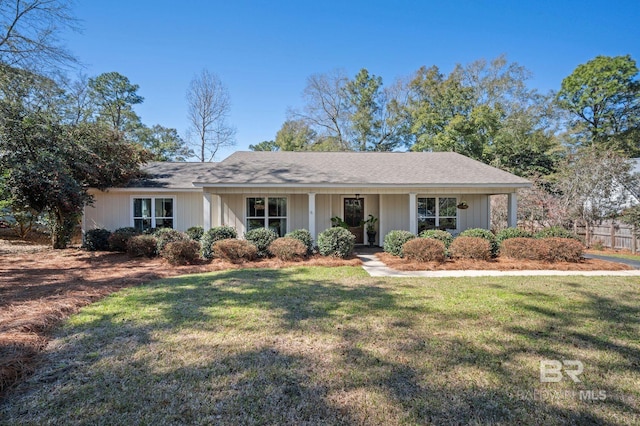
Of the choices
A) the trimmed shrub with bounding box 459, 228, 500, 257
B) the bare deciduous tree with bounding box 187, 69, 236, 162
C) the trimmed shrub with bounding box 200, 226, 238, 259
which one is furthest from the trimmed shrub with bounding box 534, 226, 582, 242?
the bare deciduous tree with bounding box 187, 69, 236, 162

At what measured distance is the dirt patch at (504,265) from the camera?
865 centimetres

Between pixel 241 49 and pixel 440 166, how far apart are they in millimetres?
10764

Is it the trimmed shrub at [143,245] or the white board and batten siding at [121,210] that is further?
the white board and batten siding at [121,210]

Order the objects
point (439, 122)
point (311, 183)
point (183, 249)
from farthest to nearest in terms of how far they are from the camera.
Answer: point (439, 122)
point (311, 183)
point (183, 249)

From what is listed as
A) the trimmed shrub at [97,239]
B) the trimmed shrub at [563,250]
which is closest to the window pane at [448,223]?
the trimmed shrub at [563,250]

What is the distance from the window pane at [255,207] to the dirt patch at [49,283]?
3.28 m

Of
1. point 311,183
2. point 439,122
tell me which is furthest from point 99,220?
point 439,122

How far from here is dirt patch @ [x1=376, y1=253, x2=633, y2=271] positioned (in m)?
8.65

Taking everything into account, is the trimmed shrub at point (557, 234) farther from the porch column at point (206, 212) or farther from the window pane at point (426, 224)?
the porch column at point (206, 212)

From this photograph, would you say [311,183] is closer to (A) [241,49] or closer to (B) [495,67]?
(A) [241,49]

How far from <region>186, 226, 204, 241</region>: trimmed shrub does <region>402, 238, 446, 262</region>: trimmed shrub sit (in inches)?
305

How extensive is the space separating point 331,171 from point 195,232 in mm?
5954

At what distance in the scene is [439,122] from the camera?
25.3 m

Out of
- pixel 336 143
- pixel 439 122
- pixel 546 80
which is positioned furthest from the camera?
pixel 336 143
